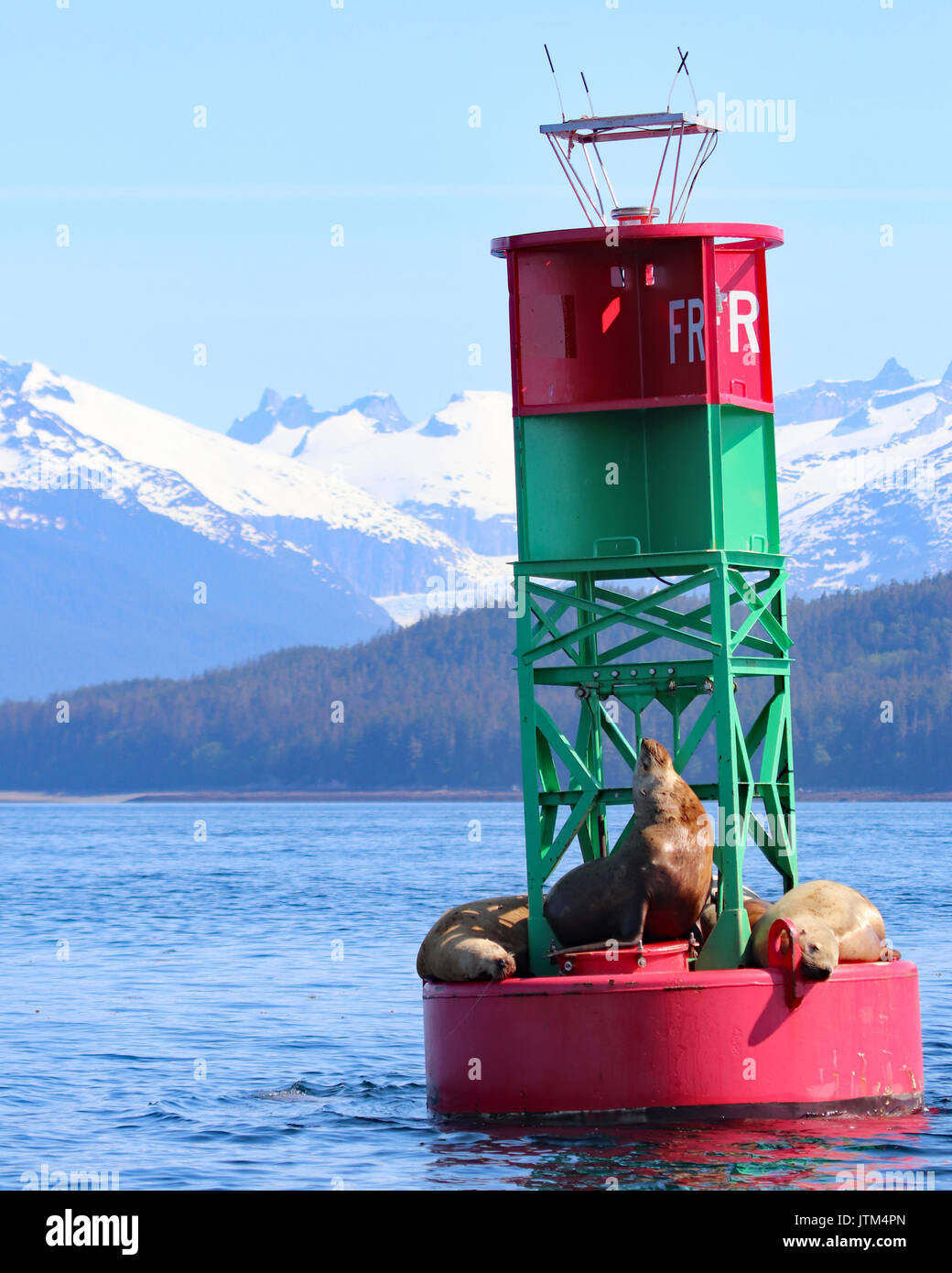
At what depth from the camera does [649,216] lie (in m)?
21.7

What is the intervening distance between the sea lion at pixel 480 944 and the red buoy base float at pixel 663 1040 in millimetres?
181

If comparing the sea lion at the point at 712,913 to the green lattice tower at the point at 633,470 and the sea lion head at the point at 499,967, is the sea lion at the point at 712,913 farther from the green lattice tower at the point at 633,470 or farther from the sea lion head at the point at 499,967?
the sea lion head at the point at 499,967

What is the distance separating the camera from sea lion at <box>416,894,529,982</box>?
65.6 feet

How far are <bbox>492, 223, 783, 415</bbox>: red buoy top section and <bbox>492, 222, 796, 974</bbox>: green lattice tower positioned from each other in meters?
0.02

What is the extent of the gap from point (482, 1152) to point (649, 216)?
8.88 meters

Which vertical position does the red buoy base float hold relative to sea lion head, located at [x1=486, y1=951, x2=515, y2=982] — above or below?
below

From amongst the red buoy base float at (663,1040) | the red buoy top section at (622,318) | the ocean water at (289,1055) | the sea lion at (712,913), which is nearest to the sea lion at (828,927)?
the red buoy base float at (663,1040)

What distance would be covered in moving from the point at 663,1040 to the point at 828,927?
2091 mm

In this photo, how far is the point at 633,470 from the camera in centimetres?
2148

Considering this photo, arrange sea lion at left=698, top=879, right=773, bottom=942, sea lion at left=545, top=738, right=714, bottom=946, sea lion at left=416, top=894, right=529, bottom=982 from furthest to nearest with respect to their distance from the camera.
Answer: sea lion at left=698, top=879, right=773, bottom=942, sea lion at left=545, top=738, right=714, bottom=946, sea lion at left=416, top=894, right=529, bottom=982

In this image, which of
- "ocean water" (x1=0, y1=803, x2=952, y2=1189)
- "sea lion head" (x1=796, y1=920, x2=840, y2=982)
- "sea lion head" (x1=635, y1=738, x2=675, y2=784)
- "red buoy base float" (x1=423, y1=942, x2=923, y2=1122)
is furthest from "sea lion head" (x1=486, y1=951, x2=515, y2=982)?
"sea lion head" (x1=796, y1=920, x2=840, y2=982)

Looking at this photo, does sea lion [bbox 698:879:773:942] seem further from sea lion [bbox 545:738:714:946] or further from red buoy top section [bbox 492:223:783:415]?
red buoy top section [bbox 492:223:783:415]

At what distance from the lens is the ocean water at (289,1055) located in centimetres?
1920
